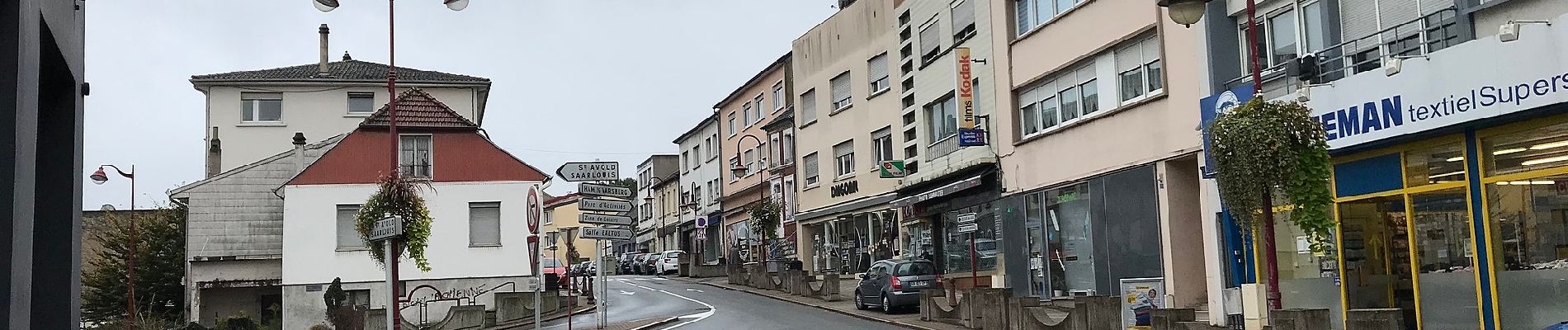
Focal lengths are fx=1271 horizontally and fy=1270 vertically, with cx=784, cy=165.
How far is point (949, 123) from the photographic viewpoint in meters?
32.3

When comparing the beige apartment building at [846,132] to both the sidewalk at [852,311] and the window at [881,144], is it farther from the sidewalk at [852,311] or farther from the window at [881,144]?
the sidewalk at [852,311]

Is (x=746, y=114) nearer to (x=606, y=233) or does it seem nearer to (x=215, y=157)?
(x=215, y=157)

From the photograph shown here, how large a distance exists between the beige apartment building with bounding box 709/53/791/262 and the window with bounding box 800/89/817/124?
300cm

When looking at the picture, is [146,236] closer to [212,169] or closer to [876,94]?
[212,169]

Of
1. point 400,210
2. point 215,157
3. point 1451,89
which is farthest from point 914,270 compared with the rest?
point 215,157

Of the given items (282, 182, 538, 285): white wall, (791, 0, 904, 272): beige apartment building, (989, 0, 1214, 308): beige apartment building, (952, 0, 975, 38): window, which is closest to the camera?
(989, 0, 1214, 308): beige apartment building

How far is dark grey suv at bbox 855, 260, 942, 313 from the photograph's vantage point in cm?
2586

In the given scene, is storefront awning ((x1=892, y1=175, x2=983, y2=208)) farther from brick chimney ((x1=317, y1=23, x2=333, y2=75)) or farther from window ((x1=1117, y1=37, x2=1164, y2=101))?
brick chimney ((x1=317, y1=23, x2=333, y2=75))

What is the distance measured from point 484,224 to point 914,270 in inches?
490

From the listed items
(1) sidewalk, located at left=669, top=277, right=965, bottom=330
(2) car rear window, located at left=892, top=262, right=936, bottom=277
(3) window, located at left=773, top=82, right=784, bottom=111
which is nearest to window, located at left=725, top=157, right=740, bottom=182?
(3) window, located at left=773, top=82, right=784, bottom=111

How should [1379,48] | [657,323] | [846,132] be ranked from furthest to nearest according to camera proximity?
[846,132] → [657,323] → [1379,48]

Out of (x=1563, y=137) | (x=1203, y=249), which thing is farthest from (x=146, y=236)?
(x=1563, y=137)

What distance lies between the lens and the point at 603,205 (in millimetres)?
20469

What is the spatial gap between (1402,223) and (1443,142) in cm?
143
